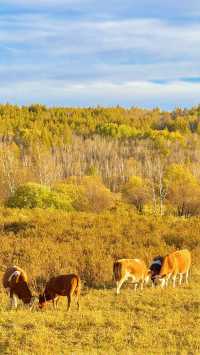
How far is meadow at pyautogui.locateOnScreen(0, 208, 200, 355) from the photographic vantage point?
28.1 ft

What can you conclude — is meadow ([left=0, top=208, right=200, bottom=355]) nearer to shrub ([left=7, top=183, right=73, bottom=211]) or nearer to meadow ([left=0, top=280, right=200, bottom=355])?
meadow ([left=0, top=280, right=200, bottom=355])

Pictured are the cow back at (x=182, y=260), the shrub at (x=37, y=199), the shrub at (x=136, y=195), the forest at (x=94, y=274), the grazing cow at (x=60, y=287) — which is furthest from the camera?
A: the shrub at (x=136, y=195)

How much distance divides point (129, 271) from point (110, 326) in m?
3.00

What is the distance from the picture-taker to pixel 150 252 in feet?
56.1

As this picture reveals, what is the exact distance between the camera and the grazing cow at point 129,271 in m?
12.3

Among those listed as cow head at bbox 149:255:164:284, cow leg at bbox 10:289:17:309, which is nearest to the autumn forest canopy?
cow head at bbox 149:255:164:284

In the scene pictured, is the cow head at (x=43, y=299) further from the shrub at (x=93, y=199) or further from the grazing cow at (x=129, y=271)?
the shrub at (x=93, y=199)

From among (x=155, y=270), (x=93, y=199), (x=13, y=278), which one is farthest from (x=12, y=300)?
(x=93, y=199)

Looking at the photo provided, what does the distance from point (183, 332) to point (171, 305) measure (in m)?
1.85

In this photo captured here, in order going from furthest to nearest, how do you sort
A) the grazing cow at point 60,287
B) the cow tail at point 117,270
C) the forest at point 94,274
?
the cow tail at point 117,270
the grazing cow at point 60,287
the forest at point 94,274

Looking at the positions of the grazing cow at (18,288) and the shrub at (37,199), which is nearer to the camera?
the grazing cow at (18,288)

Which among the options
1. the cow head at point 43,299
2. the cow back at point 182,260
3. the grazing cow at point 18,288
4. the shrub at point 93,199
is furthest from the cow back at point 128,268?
the shrub at point 93,199

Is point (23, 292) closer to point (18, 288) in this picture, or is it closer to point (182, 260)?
point (18, 288)

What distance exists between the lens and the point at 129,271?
40.7 ft
